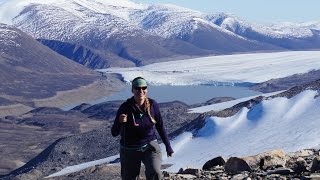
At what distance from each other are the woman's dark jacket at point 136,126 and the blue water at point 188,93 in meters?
120

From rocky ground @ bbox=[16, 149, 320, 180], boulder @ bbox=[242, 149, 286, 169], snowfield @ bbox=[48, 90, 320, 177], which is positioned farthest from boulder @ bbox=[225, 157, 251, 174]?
snowfield @ bbox=[48, 90, 320, 177]

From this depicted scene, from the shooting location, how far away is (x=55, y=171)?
52.8m

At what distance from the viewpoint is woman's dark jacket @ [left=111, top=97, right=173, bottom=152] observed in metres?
8.69

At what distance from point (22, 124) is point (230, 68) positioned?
79616 millimetres

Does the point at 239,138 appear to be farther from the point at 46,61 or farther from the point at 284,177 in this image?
the point at 46,61

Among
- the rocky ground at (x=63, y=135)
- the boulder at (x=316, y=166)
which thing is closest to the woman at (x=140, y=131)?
the boulder at (x=316, y=166)

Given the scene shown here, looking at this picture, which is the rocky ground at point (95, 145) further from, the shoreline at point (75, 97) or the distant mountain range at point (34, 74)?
the distant mountain range at point (34, 74)

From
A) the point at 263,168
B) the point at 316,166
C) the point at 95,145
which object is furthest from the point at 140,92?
the point at 95,145

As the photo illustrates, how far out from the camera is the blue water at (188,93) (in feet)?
444

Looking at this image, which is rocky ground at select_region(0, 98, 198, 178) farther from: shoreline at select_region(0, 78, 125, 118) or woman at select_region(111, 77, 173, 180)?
woman at select_region(111, 77, 173, 180)

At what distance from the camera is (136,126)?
8.69 meters

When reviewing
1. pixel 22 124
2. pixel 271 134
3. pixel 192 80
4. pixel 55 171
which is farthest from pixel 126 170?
pixel 192 80

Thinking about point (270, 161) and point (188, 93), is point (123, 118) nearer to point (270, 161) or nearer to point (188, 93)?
point (270, 161)

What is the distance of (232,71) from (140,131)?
167 m
